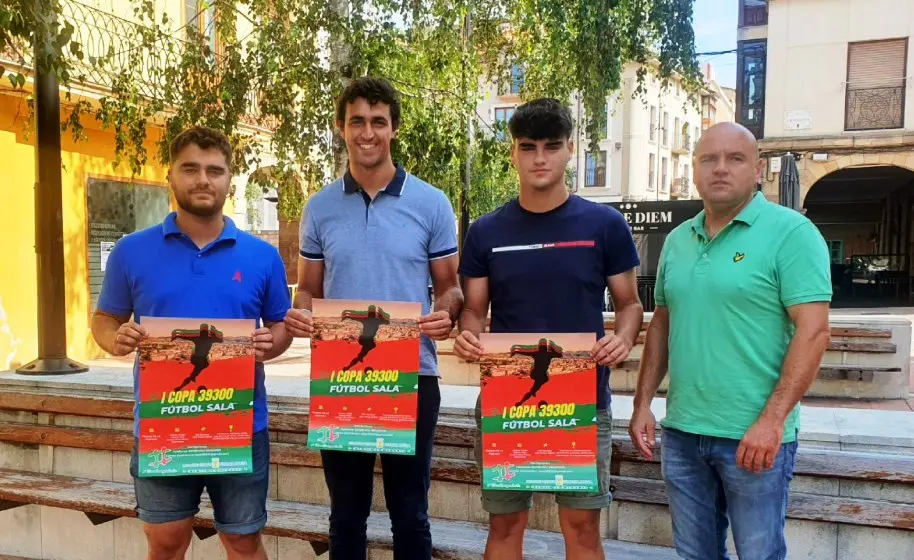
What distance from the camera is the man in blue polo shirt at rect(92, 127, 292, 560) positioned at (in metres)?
2.21

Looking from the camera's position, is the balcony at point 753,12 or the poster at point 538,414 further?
the balcony at point 753,12

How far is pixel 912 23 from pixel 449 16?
55.7ft

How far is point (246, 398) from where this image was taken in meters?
2.26

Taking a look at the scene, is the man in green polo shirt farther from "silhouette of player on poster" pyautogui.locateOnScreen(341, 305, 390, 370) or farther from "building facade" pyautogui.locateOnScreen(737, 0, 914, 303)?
"building facade" pyautogui.locateOnScreen(737, 0, 914, 303)

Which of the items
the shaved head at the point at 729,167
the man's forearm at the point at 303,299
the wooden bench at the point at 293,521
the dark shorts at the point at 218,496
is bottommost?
the wooden bench at the point at 293,521

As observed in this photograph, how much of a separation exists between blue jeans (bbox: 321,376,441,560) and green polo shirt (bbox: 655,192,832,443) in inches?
34.3

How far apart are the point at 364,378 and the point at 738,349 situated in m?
1.19

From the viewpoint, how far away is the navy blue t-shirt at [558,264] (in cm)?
217

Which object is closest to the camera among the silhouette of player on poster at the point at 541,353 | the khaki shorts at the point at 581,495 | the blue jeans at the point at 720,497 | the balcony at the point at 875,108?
the blue jeans at the point at 720,497

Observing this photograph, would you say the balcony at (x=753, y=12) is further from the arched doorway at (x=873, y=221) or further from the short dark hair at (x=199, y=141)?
the short dark hair at (x=199, y=141)

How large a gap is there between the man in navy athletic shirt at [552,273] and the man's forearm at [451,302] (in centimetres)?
6

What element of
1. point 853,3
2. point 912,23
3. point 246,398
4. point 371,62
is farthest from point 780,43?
point 246,398

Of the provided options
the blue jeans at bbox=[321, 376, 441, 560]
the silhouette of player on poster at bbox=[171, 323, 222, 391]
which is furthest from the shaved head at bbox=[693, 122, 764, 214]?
the silhouette of player on poster at bbox=[171, 323, 222, 391]

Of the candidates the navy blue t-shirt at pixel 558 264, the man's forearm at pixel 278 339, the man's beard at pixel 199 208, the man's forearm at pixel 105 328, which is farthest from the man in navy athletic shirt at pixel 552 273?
the man's forearm at pixel 105 328
